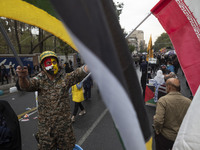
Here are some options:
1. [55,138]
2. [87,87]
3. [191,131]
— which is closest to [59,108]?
[55,138]

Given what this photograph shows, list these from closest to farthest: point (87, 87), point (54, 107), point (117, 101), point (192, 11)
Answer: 1. point (117, 101)
2. point (192, 11)
3. point (54, 107)
4. point (87, 87)

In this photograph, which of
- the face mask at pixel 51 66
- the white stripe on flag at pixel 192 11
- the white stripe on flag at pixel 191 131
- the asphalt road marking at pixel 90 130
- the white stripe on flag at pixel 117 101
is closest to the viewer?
the white stripe on flag at pixel 117 101

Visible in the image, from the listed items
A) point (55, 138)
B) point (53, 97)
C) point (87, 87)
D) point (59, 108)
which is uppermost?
point (53, 97)

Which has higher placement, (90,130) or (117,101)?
(117,101)

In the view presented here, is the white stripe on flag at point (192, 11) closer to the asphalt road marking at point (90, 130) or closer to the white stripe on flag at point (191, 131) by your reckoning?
the white stripe on flag at point (191, 131)

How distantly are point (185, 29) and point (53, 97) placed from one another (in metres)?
1.86

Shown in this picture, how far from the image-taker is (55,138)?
6.34 feet

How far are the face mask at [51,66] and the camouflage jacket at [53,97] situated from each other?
100 mm

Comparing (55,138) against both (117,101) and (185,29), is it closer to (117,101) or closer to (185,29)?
(117,101)

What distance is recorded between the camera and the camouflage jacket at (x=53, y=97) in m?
1.90

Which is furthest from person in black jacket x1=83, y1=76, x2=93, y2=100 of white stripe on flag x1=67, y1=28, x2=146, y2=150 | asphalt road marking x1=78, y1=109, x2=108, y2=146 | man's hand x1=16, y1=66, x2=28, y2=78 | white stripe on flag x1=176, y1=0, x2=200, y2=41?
white stripe on flag x1=67, y1=28, x2=146, y2=150

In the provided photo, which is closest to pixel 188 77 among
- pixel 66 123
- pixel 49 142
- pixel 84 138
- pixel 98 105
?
pixel 66 123

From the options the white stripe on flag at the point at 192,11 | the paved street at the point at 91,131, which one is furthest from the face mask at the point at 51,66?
the paved street at the point at 91,131

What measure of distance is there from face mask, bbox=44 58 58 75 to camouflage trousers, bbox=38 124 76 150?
0.75 m
